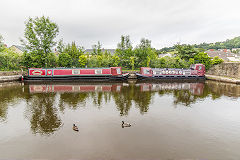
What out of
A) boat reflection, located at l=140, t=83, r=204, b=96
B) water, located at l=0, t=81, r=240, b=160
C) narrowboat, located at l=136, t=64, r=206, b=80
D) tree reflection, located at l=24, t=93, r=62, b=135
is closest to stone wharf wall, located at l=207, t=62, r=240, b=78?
narrowboat, located at l=136, t=64, r=206, b=80

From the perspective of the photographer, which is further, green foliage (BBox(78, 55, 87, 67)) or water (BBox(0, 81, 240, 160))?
green foliage (BBox(78, 55, 87, 67))

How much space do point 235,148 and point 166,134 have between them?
307 cm

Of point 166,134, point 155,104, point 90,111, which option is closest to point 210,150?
point 166,134

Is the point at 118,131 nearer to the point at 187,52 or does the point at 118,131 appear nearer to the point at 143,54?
the point at 143,54

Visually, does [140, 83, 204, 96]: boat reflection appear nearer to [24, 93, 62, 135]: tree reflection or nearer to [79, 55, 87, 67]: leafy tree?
[24, 93, 62, 135]: tree reflection

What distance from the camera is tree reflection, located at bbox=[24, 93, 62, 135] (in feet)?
26.1

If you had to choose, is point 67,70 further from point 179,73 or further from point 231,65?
point 231,65

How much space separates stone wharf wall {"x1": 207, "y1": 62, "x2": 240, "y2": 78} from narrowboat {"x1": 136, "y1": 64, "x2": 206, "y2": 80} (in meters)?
4.87

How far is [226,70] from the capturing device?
30.4 m

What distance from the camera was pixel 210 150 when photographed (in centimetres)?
623

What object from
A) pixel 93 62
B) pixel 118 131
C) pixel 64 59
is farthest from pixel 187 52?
pixel 118 131

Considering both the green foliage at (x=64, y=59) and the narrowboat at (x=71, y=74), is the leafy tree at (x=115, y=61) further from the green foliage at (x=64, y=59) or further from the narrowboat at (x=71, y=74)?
the green foliage at (x=64, y=59)

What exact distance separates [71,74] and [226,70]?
33.7 m

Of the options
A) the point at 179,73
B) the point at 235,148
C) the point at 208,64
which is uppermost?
the point at 208,64
